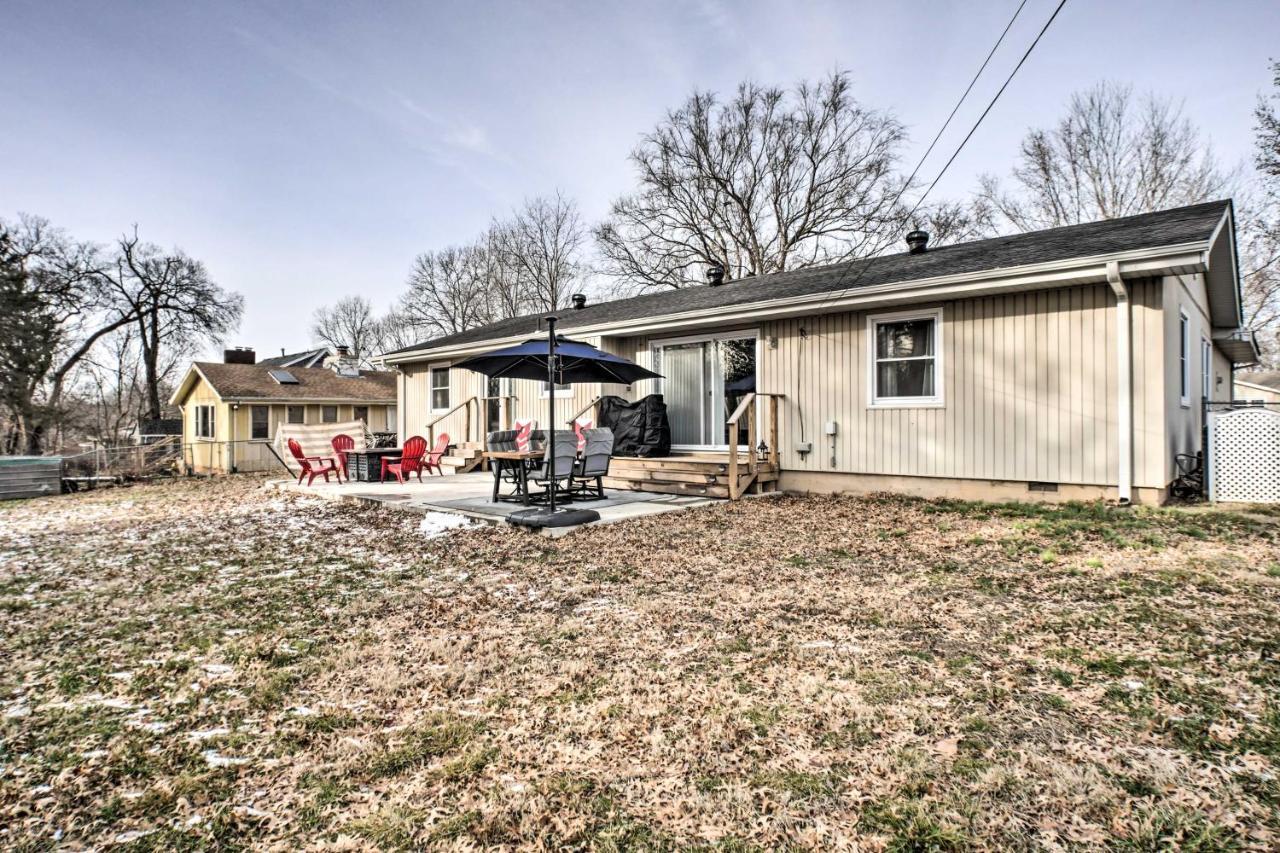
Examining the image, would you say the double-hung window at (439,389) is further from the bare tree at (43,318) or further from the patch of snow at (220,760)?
the bare tree at (43,318)

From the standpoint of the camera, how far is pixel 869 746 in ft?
7.42

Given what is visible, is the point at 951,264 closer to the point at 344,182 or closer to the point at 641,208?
the point at 344,182

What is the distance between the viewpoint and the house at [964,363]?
22.1 feet

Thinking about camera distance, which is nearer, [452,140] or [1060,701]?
[1060,701]

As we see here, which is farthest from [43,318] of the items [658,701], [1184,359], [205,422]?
[1184,359]

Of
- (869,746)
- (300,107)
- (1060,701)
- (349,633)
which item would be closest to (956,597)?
(1060,701)

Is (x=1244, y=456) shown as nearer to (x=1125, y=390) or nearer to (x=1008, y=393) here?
(x=1125, y=390)

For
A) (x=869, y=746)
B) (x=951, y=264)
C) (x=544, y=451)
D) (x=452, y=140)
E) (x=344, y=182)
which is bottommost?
(x=869, y=746)

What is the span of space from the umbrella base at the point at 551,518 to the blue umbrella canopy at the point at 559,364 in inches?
63.5

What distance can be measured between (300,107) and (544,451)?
34.4 feet

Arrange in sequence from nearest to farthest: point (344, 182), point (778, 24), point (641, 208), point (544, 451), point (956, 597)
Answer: point (956, 597)
point (544, 451)
point (778, 24)
point (344, 182)
point (641, 208)

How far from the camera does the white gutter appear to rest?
6.31 m

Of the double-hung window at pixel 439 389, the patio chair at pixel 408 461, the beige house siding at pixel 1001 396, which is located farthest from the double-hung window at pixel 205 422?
the beige house siding at pixel 1001 396

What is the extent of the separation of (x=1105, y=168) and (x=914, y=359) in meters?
20.9
